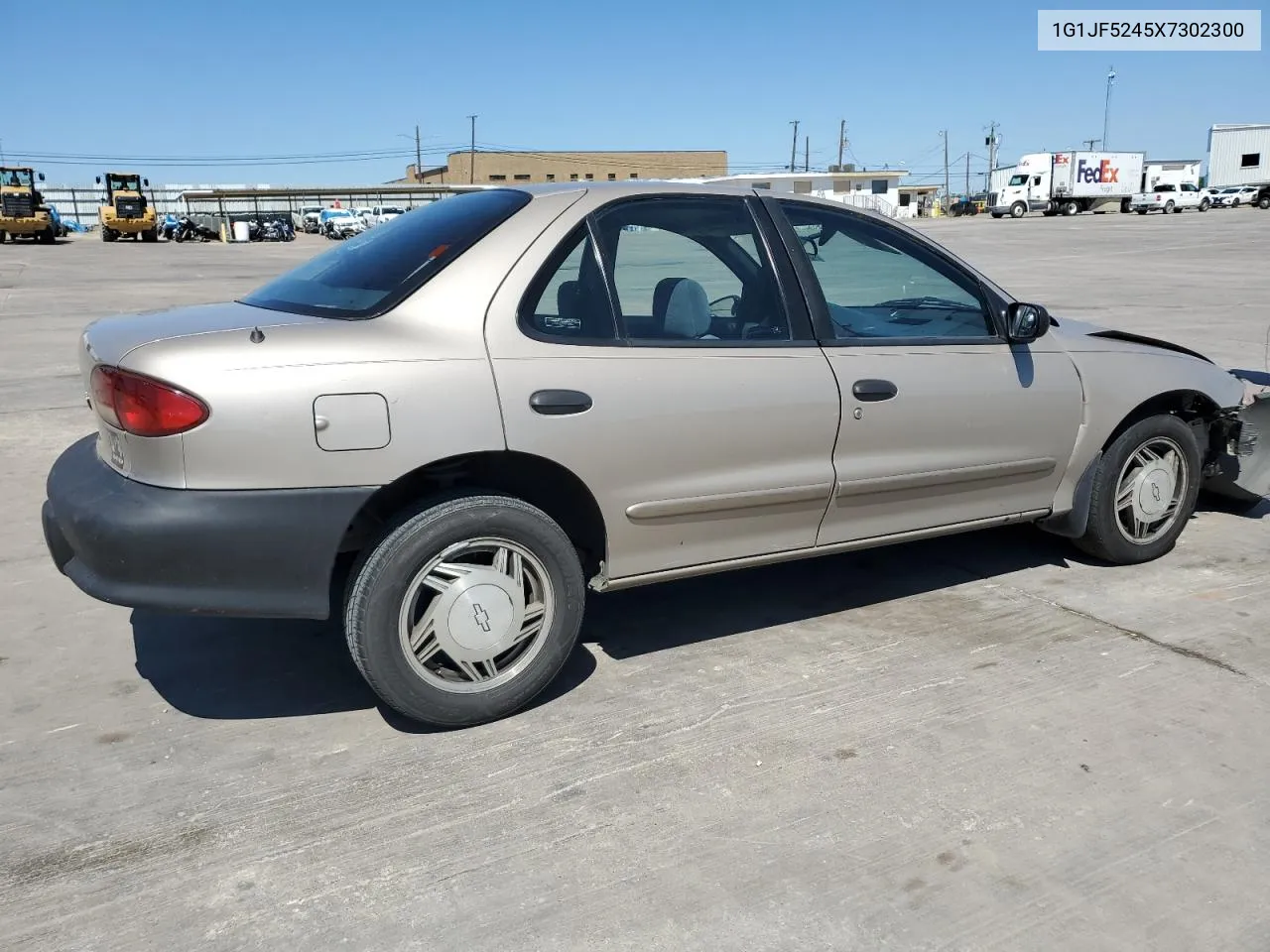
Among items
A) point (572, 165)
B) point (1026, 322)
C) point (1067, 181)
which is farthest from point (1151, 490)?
point (572, 165)

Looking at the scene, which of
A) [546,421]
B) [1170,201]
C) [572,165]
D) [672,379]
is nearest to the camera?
[546,421]

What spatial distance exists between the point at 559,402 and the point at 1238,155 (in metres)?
69.0

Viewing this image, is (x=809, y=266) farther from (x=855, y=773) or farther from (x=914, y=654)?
(x=855, y=773)

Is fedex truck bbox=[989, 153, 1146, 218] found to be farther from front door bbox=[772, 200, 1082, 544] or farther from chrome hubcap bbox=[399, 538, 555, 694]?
chrome hubcap bbox=[399, 538, 555, 694]

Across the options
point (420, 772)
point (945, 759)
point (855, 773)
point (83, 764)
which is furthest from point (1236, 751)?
point (83, 764)

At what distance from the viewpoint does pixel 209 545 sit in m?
2.91

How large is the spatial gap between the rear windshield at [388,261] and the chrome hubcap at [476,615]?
2.61 feet

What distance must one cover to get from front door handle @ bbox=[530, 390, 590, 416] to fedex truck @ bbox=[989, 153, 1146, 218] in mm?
61657

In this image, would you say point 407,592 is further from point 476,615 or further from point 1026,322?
point 1026,322

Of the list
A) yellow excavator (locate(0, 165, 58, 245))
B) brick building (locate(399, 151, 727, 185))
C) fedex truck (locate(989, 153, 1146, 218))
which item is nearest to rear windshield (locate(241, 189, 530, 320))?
yellow excavator (locate(0, 165, 58, 245))

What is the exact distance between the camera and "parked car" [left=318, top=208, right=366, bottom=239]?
59656 mm

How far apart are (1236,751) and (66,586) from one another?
14.5ft

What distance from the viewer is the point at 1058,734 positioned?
3268mm

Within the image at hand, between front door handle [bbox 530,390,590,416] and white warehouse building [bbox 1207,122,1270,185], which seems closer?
front door handle [bbox 530,390,590,416]
